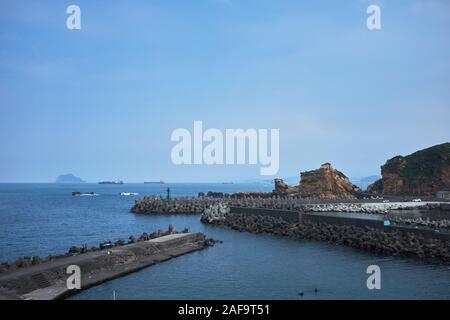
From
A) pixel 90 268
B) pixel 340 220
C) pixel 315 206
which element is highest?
pixel 315 206

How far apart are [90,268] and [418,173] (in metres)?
82.8

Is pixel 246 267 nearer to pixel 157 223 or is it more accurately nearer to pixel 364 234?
pixel 364 234

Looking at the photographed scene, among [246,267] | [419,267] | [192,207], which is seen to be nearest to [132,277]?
[246,267]

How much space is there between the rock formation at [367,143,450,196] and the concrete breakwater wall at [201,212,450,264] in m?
51.9

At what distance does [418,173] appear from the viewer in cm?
9306

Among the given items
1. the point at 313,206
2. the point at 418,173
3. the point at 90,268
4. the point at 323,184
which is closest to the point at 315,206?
the point at 313,206

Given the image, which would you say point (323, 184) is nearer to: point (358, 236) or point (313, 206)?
point (313, 206)

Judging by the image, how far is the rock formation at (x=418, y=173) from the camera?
89125 millimetres

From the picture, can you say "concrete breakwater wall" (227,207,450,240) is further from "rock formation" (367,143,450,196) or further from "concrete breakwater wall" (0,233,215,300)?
"rock formation" (367,143,450,196)

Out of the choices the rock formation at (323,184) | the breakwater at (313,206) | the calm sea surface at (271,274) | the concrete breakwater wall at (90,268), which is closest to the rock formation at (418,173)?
the rock formation at (323,184)

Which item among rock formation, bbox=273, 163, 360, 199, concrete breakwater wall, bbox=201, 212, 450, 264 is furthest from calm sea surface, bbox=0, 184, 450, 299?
rock formation, bbox=273, 163, 360, 199

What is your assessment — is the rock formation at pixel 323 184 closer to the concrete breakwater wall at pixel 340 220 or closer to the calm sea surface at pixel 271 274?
the concrete breakwater wall at pixel 340 220

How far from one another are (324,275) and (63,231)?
120 feet

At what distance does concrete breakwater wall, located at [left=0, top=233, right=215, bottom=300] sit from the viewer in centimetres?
2072
